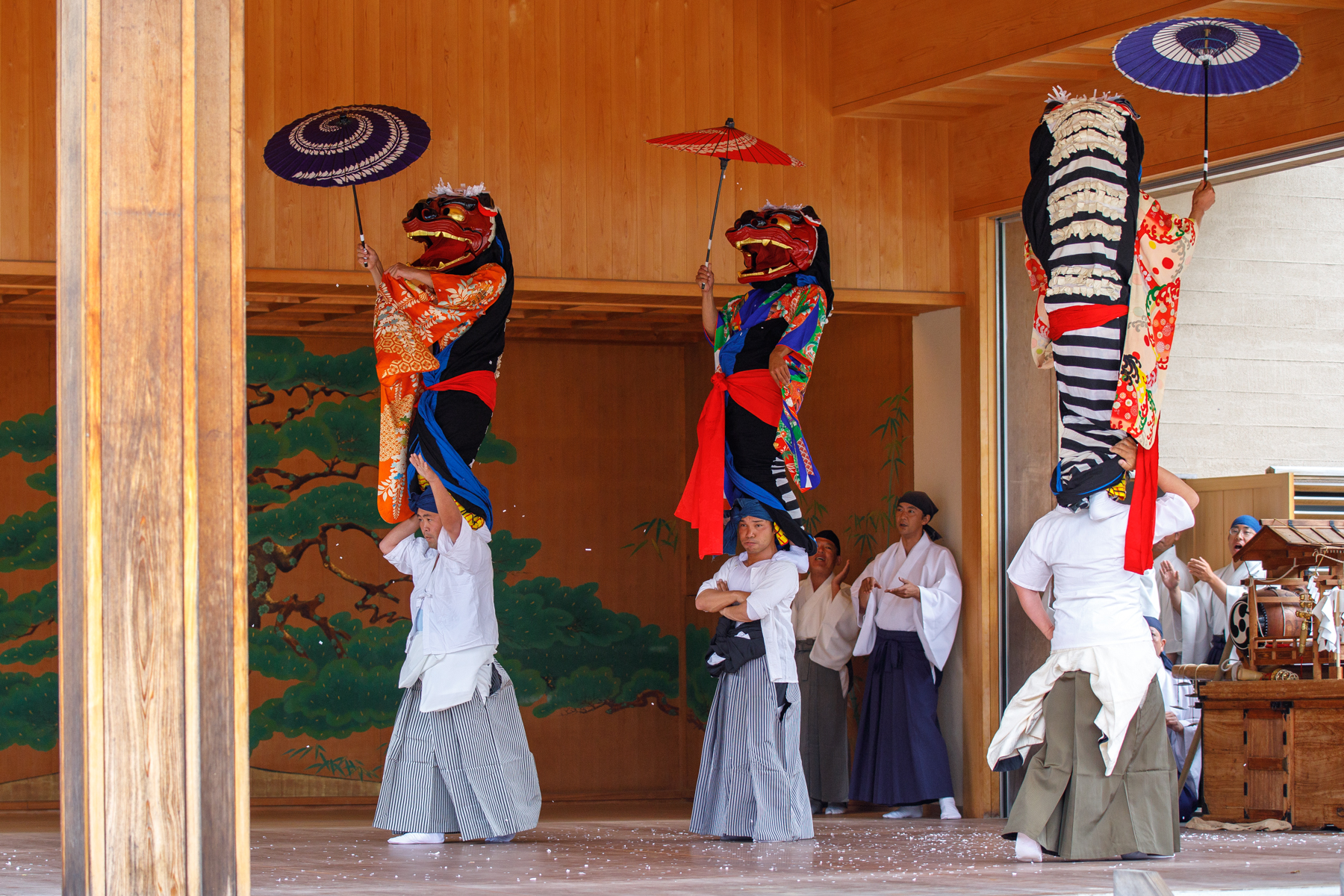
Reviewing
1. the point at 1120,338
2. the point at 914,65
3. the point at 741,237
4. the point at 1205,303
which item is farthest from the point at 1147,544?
the point at 1205,303

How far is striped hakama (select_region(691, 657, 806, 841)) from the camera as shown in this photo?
521cm

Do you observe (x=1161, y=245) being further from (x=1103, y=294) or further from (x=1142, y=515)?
(x=1142, y=515)

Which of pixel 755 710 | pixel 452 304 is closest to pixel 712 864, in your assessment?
pixel 755 710

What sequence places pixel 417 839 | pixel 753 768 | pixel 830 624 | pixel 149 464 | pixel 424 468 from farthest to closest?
pixel 830 624 < pixel 424 468 < pixel 753 768 < pixel 417 839 < pixel 149 464

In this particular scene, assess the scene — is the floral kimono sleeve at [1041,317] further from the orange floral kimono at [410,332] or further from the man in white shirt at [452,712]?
the man in white shirt at [452,712]

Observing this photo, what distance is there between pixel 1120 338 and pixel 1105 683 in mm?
1035

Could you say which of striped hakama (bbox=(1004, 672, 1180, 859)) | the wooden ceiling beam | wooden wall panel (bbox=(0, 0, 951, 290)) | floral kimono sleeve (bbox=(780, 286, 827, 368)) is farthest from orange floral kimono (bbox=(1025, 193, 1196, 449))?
wooden wall panel (bbox=(0, 0, 951, 290))

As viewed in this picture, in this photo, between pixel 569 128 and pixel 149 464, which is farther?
pixel 569 128

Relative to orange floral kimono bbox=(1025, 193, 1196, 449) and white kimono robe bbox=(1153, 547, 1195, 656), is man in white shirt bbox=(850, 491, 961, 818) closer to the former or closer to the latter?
white kimono robe bbox=(1153, 547, 1195, 656)

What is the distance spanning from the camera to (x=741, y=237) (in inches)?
230

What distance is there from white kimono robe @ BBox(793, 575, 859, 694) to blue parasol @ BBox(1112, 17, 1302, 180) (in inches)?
125

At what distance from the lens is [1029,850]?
4.41m

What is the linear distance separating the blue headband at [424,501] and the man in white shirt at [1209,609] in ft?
11.2

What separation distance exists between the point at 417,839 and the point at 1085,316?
277 cm
